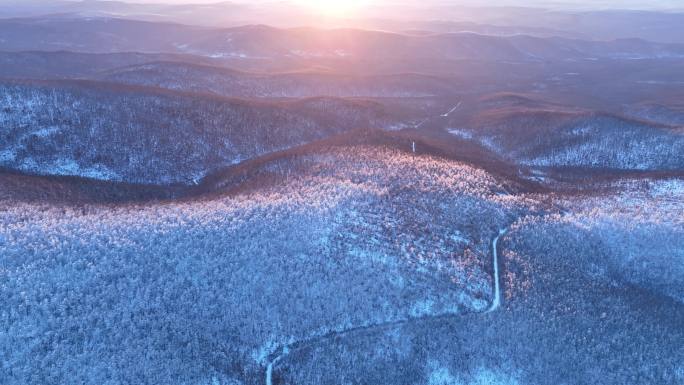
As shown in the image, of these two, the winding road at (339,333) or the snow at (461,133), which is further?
the snow at (461,133)

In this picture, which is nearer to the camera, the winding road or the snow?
the winding road

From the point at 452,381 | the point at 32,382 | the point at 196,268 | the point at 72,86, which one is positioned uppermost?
the point at 72,86

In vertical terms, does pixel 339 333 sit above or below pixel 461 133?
below

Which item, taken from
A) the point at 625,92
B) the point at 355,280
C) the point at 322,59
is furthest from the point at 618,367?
the point at 322,59

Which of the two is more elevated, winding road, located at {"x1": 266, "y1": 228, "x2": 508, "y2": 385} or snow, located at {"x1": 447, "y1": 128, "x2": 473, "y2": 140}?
snow, located at {"x1": 447, "y1": 128, "x2": 473, "y2": 140}

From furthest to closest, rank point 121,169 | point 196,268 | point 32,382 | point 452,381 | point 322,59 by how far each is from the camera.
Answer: point 322,59
point 121,169
point 196,268
point 452,381
point 32,382

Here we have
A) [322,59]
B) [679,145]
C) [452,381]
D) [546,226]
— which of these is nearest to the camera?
[452,381]

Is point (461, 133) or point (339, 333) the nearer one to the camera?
point (339, 333)

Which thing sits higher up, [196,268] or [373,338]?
[196,268]

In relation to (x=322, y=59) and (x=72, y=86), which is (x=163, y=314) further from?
(x=322, y=59)

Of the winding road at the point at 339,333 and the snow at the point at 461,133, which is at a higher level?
the snow at the point at 461,133

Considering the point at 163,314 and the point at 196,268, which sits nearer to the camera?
the point at 163,314
